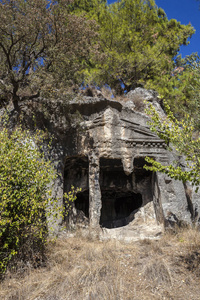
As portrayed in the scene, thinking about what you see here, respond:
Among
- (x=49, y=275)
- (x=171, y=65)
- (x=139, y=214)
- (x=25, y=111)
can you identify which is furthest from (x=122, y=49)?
(x=49, y=275)

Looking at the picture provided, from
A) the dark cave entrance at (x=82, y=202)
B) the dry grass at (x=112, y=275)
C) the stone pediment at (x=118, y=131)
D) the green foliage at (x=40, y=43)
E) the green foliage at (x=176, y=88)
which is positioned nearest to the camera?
→ the dry grass at (x=112, y=275)

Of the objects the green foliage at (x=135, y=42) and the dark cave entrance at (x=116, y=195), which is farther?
the green foliage at (x=135, y=42)

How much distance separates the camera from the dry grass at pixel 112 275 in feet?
15.6

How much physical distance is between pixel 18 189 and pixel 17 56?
643 centimetres

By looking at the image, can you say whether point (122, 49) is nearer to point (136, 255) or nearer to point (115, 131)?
point (115, 131)

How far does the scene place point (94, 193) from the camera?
30.1ft

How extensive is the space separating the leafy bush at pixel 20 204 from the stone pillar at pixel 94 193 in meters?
3.12

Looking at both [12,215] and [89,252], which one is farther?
[89,252]

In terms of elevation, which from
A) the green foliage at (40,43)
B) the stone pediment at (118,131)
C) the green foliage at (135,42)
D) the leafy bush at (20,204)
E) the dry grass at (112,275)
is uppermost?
the green foliage at (135,42)

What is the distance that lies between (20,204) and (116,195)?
865cm

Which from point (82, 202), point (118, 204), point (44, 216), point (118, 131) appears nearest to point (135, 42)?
point (118, 131)

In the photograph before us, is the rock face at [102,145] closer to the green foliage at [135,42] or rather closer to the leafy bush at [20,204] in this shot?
the leafy bush at [20,204]

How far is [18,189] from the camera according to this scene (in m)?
5.69

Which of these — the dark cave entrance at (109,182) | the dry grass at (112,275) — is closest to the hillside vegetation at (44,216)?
the dry grass at (112,275)
